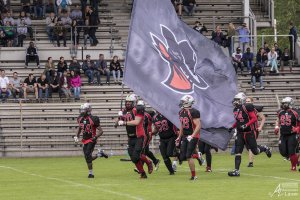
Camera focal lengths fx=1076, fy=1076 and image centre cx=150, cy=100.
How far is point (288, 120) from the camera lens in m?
28.1

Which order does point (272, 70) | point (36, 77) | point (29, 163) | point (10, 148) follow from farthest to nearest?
point (272, 70), point (36, 77), point (10, 148), point (29, 163)

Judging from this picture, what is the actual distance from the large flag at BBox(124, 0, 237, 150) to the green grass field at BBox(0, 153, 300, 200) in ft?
5.27

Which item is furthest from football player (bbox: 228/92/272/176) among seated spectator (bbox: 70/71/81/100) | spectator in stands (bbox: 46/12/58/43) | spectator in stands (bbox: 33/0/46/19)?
spectator in stands (bbox: 33/0/46/19)

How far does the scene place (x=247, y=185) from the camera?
75.5ft

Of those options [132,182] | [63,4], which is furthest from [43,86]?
[132,182]

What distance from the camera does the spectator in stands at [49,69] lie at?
138 ft

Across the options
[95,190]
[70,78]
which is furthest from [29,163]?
[95,190]

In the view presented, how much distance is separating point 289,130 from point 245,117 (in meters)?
2.01

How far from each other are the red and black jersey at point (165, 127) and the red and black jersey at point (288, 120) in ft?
9.29

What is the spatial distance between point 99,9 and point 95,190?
86.9 feet

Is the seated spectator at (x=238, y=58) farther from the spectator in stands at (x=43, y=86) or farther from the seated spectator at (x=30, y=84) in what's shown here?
the seated spectator at (x=30, y=84)

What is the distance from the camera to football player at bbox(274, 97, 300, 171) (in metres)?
28.0

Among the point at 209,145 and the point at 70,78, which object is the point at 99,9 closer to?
the point at 70,78

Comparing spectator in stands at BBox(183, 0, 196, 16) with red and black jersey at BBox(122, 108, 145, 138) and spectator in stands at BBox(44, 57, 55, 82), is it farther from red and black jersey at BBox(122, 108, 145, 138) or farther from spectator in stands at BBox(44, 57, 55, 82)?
red and black jersey at BBox(122, 108, 145, 138)
